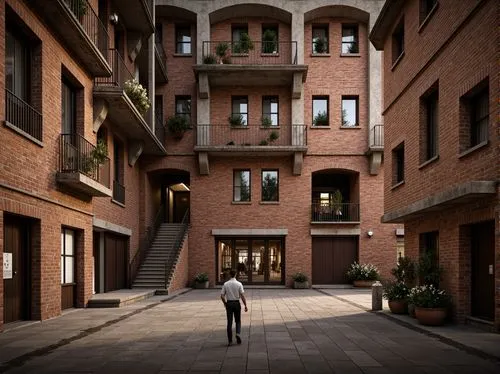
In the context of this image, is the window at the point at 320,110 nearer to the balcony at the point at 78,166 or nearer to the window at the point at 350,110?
the window at the point at 350,110

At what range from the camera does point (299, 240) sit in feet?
88.7

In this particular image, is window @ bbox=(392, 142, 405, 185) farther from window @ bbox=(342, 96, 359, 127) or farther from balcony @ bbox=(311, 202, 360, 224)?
window @ bbox=(342, 96, 359, 127)

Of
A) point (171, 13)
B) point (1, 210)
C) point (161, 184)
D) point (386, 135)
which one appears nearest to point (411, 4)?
point (386, 135)

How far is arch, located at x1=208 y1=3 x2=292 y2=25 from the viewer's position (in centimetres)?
2712

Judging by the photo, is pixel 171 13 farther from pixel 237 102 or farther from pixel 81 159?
pixel 81 159

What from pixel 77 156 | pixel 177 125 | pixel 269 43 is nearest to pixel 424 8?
pixel 77 156

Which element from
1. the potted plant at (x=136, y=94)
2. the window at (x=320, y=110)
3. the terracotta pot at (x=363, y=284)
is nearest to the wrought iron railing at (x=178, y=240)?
the potted plant at (x=136, y=94)

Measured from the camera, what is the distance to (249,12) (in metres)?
27.7

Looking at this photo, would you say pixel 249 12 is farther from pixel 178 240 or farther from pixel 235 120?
pixel 178 240

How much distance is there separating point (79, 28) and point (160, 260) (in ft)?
43.8

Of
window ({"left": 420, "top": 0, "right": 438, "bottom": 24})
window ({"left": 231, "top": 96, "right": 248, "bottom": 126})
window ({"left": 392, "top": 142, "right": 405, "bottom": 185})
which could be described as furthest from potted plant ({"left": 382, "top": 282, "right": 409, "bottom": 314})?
window ({"left": 231, "top": 96, "right": 248, "bottom": 126})

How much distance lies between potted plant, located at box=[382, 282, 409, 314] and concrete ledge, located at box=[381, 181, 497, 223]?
2.01 metres

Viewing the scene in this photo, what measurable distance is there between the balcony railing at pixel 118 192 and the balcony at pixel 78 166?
492 cm

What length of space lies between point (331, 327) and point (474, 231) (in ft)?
13.3
